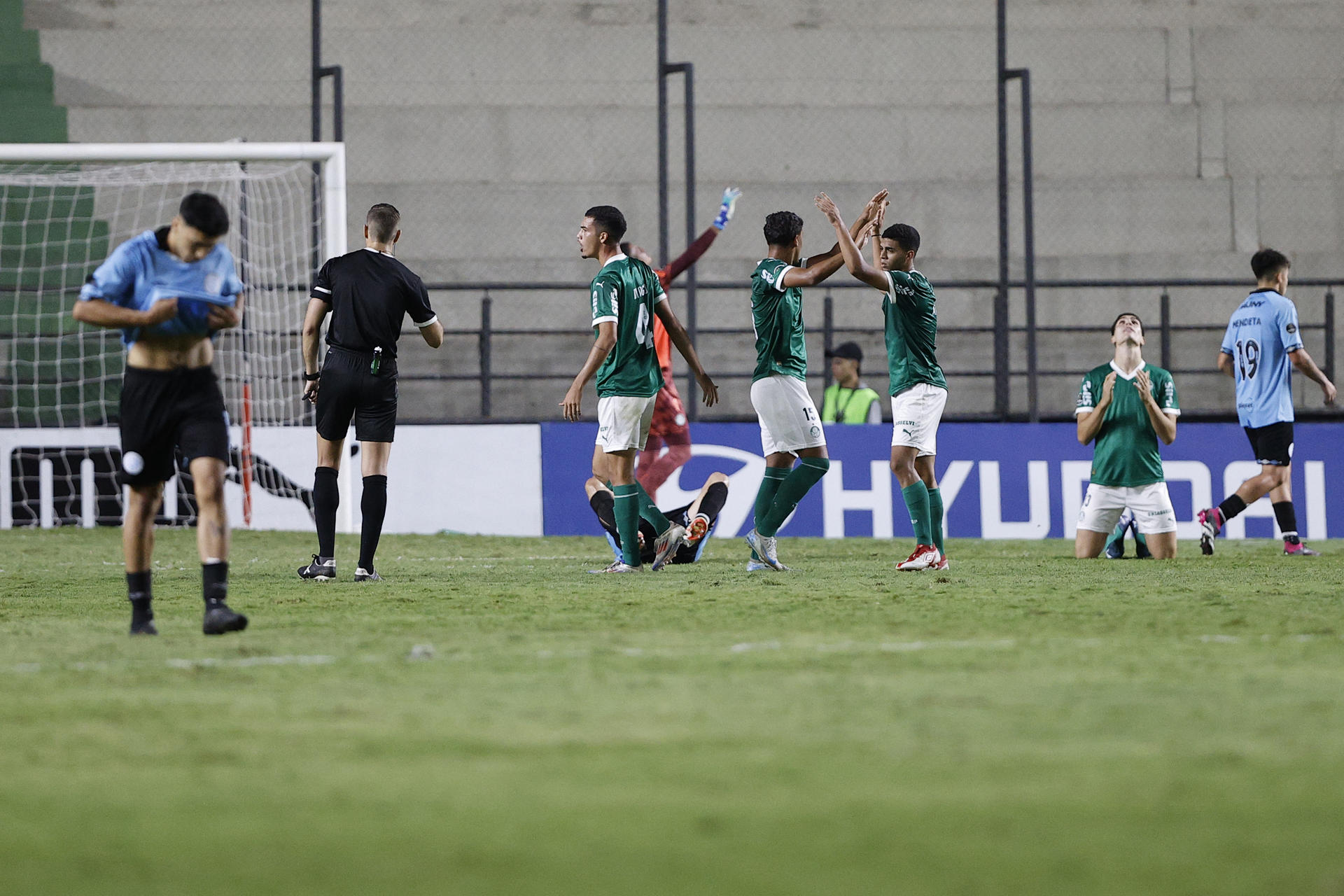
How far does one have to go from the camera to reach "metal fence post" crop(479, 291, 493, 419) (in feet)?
43.8

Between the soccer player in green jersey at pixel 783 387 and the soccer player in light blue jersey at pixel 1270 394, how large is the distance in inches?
126

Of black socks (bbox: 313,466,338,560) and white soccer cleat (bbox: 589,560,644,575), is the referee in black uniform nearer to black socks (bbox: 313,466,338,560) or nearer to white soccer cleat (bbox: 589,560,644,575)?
black socks (bbox: 313,466,338,560)

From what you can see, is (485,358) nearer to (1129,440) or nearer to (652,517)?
(652,517)

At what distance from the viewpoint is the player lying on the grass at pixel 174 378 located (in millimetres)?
5129

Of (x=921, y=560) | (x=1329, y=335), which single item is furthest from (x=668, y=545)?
(x=1329, y=335)

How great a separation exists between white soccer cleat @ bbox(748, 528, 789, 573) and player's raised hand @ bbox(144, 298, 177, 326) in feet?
12.0

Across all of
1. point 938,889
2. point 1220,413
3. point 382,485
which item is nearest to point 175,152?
point 382,485

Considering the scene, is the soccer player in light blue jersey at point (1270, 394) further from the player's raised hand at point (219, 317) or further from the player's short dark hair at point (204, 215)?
the player's short dark hair at point (204, 215)

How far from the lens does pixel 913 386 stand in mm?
7996

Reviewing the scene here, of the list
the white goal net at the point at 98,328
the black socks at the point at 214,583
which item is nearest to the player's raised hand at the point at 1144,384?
the white goal net at the point at 98,328

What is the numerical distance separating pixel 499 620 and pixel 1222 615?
8.57ft

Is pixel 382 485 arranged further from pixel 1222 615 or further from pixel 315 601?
pixel 1222 615

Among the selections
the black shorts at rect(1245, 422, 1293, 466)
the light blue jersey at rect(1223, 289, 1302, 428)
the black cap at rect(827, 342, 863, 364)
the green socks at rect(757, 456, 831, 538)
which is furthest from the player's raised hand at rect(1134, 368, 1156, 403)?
the black cap at rect(827, 342, 863, 364)

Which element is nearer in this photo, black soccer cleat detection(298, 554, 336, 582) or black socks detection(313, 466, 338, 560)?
black socks detection(313, 466, 338, 560)
